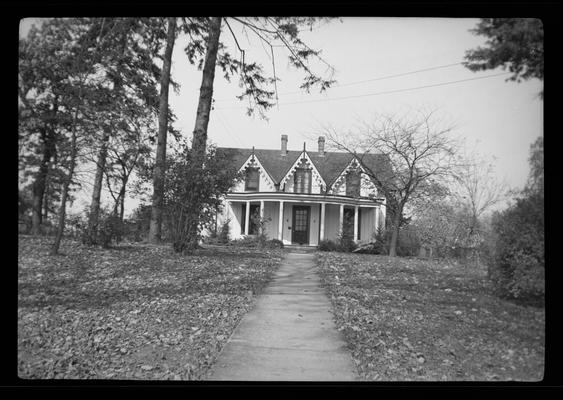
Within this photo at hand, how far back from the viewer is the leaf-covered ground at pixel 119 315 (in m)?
3.55

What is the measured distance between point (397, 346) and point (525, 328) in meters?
1.12

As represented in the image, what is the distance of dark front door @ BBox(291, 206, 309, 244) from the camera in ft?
64.3

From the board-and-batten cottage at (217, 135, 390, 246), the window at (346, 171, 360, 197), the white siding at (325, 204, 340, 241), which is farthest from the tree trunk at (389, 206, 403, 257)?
the white siding at (325, 204, 340, 241)

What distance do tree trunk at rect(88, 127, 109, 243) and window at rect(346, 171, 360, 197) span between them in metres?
8.30

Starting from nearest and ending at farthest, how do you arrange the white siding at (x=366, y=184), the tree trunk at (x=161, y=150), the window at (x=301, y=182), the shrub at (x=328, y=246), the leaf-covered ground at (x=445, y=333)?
the leaf-covered ground at (x=445, y=333)
the tree trunk at (x=161, y=150)
the white siding at (x=366, y=184)
the shrub at (x=328, y=246)
the window at (x=301, y=182)

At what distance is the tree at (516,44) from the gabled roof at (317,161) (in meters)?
5.79

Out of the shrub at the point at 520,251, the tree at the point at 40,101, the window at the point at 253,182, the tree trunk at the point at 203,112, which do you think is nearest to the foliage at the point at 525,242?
the shrub at the point at 520,251

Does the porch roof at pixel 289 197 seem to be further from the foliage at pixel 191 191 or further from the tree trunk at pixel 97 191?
the tree trunk at pixel 97 191

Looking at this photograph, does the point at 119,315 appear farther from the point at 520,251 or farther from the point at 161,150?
the point at 161,150

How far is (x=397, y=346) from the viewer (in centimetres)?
389

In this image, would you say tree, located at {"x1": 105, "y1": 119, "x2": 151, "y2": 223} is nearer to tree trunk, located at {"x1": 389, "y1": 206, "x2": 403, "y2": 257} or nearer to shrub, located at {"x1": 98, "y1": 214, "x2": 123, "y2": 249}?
shrub, located at {"x1": 98, "y1": 214, "x2": 123, "y2": 249}

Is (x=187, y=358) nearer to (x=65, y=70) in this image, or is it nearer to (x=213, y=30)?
(x=65, y=70)

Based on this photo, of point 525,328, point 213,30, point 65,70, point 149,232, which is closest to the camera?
point 525,328
